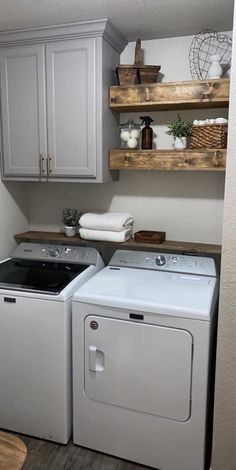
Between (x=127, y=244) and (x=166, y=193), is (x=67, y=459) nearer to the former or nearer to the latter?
(x=127, y=244)

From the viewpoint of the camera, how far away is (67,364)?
1952 mm

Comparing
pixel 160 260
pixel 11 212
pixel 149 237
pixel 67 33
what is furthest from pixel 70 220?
pixel 67 33

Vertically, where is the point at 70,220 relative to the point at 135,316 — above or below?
above

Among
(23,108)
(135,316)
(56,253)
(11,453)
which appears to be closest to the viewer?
(11,453)

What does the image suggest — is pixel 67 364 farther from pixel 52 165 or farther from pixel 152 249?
pixel 52 165

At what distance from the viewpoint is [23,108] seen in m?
2.35

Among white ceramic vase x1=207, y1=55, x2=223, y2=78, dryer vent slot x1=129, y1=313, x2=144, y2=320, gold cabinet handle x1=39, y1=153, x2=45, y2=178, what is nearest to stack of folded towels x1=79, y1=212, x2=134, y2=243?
gold cabinet handle x1=39, y1=153, x2=45, y2=178

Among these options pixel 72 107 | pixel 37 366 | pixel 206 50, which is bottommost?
pixel 37 366

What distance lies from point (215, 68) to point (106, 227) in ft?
3.73

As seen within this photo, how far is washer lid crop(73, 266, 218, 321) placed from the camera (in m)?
1.72

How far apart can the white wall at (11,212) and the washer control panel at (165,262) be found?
2.64ft

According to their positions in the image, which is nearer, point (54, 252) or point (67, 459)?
point (67, 459)

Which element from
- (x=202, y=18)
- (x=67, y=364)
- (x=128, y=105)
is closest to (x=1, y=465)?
(x=67, y=364)

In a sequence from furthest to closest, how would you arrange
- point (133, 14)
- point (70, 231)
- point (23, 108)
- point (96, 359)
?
point (70, 231), point (23, 108), point (133, 14), point (96, 359)
